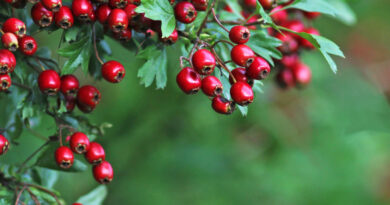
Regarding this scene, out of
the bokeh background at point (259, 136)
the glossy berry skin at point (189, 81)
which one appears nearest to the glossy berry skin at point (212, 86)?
the glossy berry skin at point (189, 81)

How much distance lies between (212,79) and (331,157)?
3589 mm

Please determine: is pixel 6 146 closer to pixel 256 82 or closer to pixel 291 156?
pixel 256 82

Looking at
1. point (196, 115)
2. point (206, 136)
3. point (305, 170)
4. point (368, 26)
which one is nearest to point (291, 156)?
point (305, 170)

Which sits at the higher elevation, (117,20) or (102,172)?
(117,20)

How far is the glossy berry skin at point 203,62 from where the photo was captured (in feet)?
5.31

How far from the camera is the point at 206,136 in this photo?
427 cm

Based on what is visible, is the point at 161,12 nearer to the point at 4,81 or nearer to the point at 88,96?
the point at 88,96

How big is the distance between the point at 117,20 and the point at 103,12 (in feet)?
0.33

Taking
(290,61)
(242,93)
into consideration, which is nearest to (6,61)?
(242,93)

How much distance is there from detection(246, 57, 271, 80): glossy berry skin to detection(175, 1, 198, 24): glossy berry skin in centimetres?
27

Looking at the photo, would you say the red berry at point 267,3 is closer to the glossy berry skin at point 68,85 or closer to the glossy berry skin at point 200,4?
the glossy berry skin at point 200,4

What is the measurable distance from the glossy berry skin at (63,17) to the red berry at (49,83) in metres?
0.20

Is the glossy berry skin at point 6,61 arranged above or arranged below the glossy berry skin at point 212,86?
above

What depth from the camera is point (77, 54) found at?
6.07ft
